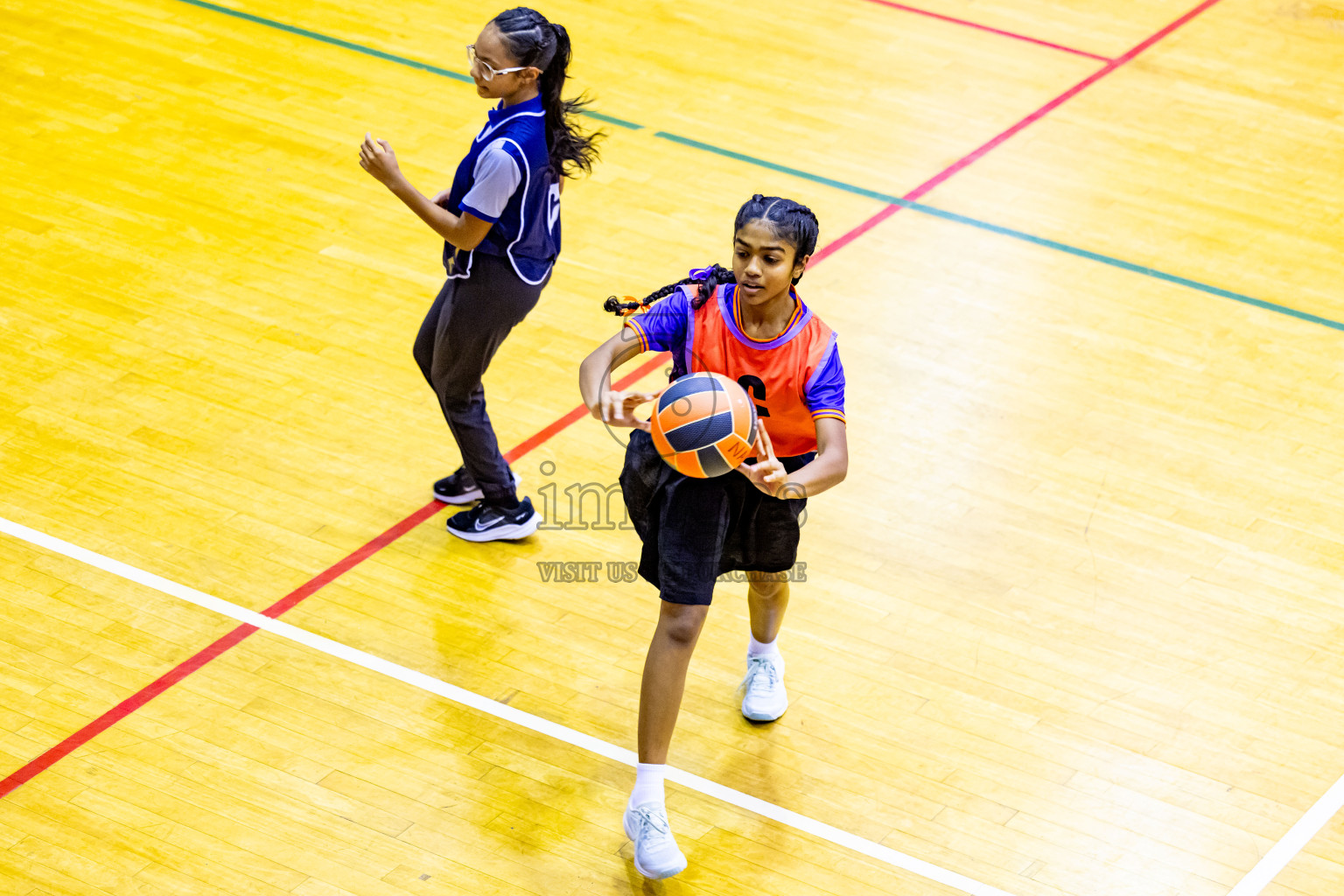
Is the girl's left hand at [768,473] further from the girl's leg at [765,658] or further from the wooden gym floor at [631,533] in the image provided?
the wooden gym floor at [631,533]

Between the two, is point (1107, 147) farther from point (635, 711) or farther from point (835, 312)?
point (635, 711)

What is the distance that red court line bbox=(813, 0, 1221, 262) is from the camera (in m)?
Answer: 7.65

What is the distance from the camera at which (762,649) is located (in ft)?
15.8

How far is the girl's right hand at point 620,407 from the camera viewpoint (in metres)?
3.98

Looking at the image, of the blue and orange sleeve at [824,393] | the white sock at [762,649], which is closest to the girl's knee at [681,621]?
the blue and orange sleeve at [824,393]

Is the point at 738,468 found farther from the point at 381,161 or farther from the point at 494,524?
→ the point at 494,524

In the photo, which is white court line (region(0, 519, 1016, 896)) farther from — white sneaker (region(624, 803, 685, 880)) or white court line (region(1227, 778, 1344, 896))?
white court line (region(1227, 778, 1344, 896))

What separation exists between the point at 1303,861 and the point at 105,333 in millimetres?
4858

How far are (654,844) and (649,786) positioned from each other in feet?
0.50

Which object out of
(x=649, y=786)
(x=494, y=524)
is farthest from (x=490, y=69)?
(x=649, y=786)

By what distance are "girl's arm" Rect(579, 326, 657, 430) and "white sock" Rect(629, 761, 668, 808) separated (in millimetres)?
910

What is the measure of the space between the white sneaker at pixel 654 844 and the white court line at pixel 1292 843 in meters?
1.51

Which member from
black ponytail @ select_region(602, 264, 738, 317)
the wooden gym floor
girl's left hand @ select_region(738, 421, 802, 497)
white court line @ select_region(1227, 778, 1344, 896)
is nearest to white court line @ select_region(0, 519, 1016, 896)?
the wooden gym floor

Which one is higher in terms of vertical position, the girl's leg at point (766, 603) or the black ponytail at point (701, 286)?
the black ponytail at point (701, 286)
